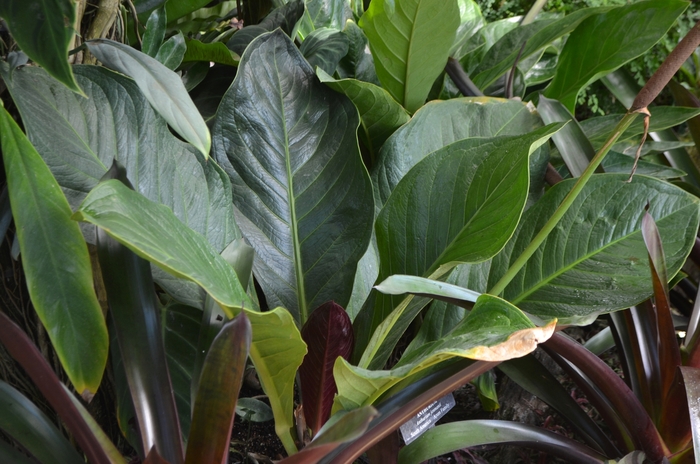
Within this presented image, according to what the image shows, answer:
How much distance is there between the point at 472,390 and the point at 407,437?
398mm

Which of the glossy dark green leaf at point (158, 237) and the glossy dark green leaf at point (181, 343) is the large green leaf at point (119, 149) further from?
the glossy dark green leaf at point (158, 237)

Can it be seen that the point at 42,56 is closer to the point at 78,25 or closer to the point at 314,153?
the point at 78,25

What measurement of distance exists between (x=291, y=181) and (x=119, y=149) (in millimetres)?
209

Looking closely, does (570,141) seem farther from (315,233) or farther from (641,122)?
(315,233)

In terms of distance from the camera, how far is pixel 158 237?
36 cm

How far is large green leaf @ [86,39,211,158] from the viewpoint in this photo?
0.39 m

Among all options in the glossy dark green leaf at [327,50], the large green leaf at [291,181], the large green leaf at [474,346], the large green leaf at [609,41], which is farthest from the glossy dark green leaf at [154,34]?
the large green leaf at [609,41]

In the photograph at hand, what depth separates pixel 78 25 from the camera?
563mm

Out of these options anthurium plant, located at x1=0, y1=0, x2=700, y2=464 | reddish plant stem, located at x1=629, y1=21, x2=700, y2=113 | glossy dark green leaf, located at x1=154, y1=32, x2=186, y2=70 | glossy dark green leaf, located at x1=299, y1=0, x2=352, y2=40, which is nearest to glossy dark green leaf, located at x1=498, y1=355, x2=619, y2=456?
anthurium plant, located at x1=0, y1=0, x2=700, y2=464

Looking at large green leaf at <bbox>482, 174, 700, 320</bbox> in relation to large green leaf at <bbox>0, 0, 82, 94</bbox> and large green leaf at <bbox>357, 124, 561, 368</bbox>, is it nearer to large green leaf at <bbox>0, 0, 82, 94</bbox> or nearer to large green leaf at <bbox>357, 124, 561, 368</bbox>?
large green leaf at <bbox>357, 124, 561, 368</bbox>

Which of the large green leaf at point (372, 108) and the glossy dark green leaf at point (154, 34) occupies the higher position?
the glossy dark green leaf at point (154, 34)

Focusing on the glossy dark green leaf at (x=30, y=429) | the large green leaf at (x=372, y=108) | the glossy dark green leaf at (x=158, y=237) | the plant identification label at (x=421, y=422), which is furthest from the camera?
the large green leaf at (x=372, y=108)

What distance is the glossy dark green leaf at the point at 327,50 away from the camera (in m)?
0.81

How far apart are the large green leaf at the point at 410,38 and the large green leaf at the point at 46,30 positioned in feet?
1.76
